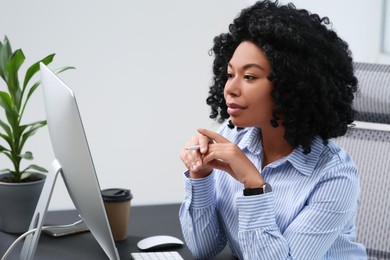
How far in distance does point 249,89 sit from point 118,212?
472mm

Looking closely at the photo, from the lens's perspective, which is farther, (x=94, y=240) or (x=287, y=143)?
(x=94, y=240)

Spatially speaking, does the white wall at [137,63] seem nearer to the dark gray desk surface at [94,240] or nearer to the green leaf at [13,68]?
the dark gray desk surface at [94,240]

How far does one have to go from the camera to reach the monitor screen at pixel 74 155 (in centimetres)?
117

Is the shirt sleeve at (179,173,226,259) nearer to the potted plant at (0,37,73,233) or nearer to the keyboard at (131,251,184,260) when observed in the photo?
the keyboard at (131,251,184,260)

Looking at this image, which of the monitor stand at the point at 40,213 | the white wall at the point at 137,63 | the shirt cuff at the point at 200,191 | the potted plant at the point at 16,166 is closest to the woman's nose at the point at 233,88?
the shirt cuff at the point at 200,191

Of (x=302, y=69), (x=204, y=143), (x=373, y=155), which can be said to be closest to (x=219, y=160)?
(x=204, y=143)

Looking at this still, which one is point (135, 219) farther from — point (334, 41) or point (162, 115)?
point (162, 115)

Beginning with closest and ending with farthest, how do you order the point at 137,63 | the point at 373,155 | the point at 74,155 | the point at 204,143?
the point at 74,155, the point at 204,143, the point at 373,155, the point at 137,63

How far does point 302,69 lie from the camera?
1.36 meters

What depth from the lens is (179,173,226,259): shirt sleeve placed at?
5.02 feet

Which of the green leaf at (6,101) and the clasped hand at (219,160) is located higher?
the green leaf at (6,101)

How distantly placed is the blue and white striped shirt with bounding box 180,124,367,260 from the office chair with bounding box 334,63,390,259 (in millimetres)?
217

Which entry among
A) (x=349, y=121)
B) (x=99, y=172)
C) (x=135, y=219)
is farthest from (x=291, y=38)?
(x=99, y=172)

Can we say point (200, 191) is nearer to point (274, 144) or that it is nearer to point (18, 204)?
point (274, 144)
